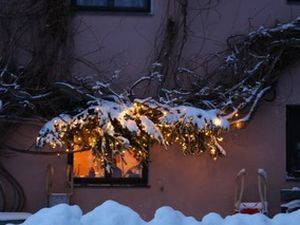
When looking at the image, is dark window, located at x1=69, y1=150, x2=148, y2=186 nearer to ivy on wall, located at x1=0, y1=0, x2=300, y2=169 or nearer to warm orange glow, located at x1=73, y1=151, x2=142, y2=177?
warm orange glow, located at x1=73, y1=151, x2=142, y2=177

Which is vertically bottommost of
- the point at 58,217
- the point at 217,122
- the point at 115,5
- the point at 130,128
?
the point at 58,217

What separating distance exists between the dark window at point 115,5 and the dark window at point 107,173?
180 centimetres

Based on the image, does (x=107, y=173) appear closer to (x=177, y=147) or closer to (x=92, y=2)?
(x=177, y=147)

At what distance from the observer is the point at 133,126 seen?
746 cm

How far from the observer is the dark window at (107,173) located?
8.44 meters

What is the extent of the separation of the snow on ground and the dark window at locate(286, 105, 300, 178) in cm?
496

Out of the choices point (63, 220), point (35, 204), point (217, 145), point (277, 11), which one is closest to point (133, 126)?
point (217, 145)

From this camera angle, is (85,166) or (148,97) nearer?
(148,97)

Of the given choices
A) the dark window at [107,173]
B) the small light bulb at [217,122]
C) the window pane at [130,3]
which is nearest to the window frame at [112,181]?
Answer: the dark window at [107,173]

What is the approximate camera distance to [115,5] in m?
8.64

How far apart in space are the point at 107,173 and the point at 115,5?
2.11 m

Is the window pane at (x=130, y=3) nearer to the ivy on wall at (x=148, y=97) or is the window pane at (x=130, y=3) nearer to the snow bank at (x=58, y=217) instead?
the ivy on wall at (x=148, y=97)

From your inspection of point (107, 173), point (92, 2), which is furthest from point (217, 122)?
point (92, 2)

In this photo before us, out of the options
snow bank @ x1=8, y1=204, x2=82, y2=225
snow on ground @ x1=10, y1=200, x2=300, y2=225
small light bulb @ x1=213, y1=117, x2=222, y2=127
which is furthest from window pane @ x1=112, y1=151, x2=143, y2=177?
snow bank @ x1=8, y1=204, x2=82, y2=225
